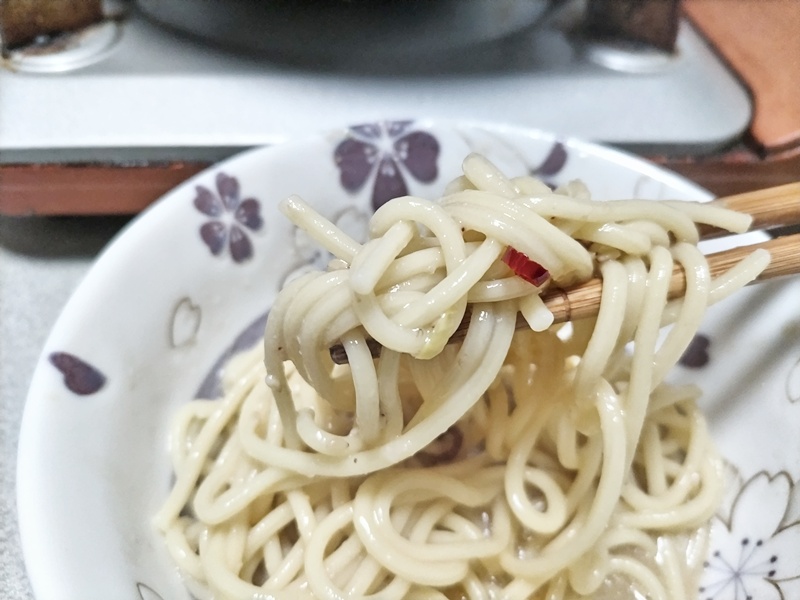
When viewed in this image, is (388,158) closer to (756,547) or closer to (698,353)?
(698,353)

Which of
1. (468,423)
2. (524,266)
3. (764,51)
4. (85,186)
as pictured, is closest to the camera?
(524,266)

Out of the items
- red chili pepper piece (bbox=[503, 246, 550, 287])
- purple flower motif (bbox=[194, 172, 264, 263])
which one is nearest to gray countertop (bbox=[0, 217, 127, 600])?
purple flower motif (bbox=[194, 172, 264, 263])

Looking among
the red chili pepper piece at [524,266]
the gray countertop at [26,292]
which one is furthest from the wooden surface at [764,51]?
the gray countertop at [26,292]

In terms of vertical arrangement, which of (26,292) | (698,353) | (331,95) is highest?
(331,95)

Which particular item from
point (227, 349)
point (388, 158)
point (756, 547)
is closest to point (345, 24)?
point (388, 158)

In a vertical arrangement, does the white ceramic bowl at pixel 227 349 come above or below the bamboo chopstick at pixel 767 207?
below

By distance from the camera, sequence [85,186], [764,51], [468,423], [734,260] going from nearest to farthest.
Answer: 1. [734,260]
2. [468,423]
3. [85,186]
4. [764,51]

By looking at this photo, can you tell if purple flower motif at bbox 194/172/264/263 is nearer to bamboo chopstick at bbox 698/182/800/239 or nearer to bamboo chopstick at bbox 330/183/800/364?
bamboo chopstick at bbox 330/183/800/364

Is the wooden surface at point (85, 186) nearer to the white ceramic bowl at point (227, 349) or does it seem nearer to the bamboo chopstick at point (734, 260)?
the white ceramic bowl at point (227, 349)
